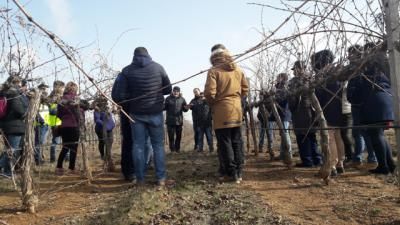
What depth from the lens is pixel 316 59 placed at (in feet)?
17.7

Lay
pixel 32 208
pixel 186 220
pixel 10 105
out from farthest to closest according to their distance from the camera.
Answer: pixel 10 105
pixel 32 208
pixel 186 220

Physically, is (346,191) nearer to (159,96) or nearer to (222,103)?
(222,103)

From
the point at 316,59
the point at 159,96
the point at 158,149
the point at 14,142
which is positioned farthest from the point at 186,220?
the point at 14,142

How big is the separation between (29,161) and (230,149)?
2.35 m

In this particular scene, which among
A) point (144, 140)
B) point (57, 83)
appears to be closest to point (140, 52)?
point (144, 140)

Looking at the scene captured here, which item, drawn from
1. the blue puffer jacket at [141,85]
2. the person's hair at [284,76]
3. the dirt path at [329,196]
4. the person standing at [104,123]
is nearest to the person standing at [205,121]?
the person standing at [104,123]

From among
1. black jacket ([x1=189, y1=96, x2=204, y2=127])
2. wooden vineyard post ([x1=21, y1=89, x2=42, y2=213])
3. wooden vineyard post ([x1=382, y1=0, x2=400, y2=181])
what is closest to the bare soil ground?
wooden vineyard post ([x1=21, y1=89, x2=42, y2=213])

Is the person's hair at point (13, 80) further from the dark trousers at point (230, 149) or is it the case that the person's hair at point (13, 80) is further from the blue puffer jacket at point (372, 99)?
the blue puffer jacket at point (372, 99)

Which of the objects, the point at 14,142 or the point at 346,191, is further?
the point at 14,142

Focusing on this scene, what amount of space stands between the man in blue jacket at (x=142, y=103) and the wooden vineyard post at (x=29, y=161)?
3.72 ft

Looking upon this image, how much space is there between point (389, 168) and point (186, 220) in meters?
3.07

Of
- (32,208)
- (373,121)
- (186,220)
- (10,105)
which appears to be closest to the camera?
(186,220)

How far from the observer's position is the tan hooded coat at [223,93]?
522cm

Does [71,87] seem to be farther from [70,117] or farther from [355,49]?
[355,49]
